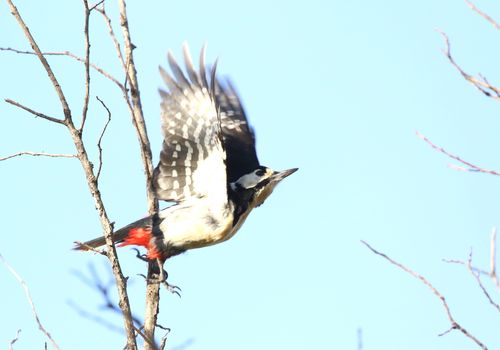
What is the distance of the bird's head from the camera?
230 inches

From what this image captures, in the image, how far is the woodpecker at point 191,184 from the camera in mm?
5473

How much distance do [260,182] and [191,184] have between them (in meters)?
0.53

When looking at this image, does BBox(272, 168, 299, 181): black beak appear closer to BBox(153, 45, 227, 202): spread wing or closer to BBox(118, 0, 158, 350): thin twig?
BBox(153, 45, 227, 202): spread wing

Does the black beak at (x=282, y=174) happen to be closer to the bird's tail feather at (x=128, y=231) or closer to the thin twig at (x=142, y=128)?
the bird's tail feather at (x=128, y=231)

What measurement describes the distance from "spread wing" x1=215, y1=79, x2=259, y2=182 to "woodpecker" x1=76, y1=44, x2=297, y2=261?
0.68ft

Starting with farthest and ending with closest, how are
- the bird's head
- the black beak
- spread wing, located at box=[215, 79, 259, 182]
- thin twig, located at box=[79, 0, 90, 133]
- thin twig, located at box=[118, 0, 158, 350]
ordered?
spread wing, located at box=[215, 79, 259, 182]
the black beak
the bird's head
thin twig, located at box=[118, 0, 158, 350]
thin twig, located at box=[79, 0, 90, 133]

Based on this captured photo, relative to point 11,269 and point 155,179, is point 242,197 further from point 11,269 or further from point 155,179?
point 11,269

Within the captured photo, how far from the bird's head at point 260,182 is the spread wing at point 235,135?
98 mm

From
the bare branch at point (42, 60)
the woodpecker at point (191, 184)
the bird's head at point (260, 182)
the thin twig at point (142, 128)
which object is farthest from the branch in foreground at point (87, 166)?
the bird's head at point (260, 182)

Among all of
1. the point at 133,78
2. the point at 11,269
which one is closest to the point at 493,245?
the point at 11,269

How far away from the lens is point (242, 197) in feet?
18.9

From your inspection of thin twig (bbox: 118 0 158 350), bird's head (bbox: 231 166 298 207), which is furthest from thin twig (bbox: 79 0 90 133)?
bird's head (bbox: 231 166 298 207)

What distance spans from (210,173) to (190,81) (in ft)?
2.30

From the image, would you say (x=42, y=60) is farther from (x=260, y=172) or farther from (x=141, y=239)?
(x=260, y=172)
